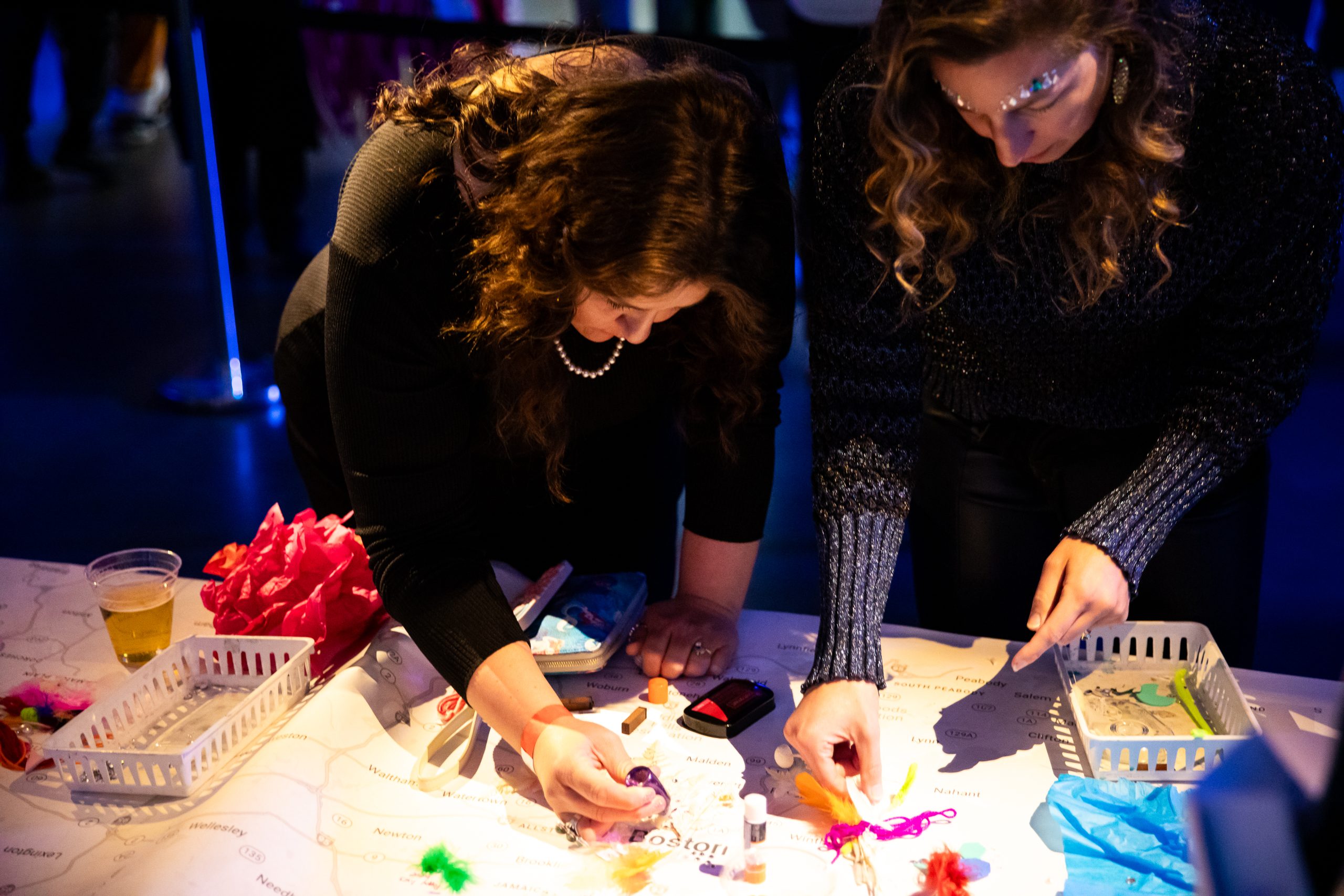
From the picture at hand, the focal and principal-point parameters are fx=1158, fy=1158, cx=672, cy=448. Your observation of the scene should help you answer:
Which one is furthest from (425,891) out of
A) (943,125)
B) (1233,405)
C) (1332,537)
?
(1332,537)

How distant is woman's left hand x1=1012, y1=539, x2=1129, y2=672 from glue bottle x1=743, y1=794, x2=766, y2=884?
30 centimetres

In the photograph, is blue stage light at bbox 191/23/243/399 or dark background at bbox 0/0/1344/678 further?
blue stage light at bbox 191/23/243/399

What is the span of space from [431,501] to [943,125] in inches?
25.2

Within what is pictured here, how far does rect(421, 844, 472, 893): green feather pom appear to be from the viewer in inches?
39.8

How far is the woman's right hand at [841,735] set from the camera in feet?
3.56

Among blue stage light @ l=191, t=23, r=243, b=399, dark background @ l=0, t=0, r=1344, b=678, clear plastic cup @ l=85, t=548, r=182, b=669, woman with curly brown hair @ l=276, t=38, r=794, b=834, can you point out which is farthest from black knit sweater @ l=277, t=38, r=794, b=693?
blue stage light @ l=191, t=23, r=243, b=399

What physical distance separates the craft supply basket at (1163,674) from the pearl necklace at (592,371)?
60 cm

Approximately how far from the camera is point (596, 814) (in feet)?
3.51

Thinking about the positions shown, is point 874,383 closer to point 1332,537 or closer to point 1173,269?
point 1173,269

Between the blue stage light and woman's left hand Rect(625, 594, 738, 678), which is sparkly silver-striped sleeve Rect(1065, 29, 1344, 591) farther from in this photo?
the blue stage light

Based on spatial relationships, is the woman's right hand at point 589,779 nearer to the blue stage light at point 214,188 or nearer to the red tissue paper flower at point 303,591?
the red tissue paper flower at point 303,591

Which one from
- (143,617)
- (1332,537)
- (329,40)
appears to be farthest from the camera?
(329,40)

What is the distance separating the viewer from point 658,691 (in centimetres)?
127

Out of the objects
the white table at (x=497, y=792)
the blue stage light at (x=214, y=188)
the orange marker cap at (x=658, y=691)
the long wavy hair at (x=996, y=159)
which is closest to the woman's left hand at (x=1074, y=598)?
the white table at (x=497, y=792)
